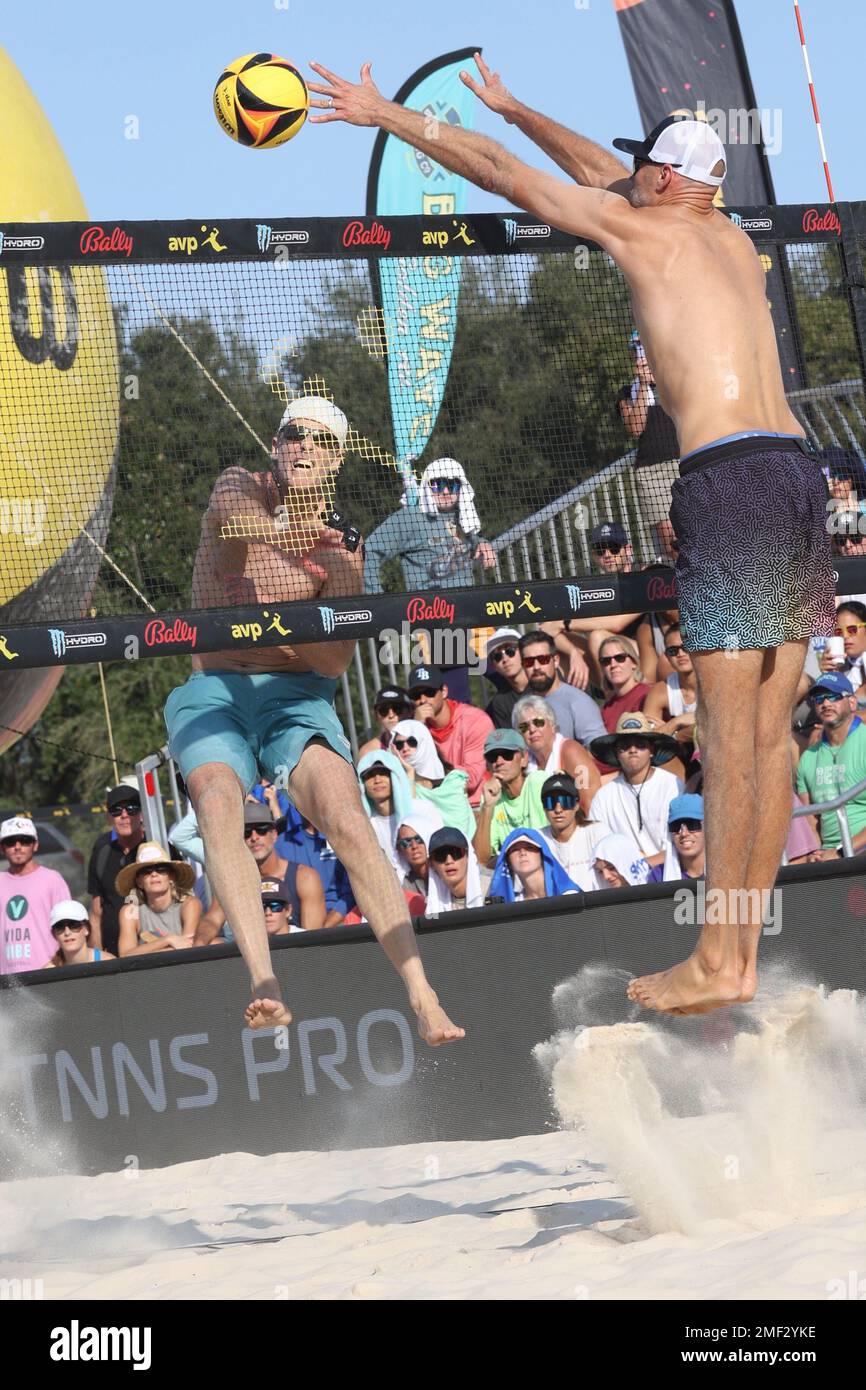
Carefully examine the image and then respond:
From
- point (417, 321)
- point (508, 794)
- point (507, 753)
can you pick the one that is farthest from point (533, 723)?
point (417, 321)

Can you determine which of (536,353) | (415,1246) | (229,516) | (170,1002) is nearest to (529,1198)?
(415,1246)

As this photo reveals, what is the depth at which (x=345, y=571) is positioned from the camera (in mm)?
6121

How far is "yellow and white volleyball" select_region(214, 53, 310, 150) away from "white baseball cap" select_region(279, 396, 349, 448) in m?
0.96

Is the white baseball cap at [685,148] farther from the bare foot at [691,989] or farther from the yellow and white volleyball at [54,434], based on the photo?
the bare foot at [691,989]

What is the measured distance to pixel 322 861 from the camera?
29.6 feet

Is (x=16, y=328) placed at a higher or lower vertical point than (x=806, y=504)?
higher

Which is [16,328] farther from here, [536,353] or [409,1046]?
[409,1046]

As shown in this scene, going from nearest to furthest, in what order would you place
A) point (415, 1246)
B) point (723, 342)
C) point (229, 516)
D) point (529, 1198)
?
point (723, 342), point (415, 1246), point (229, 516), point (529, 1198)

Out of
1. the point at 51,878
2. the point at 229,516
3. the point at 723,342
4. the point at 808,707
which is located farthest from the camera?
the point at 51,878

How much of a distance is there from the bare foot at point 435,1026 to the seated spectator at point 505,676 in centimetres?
403

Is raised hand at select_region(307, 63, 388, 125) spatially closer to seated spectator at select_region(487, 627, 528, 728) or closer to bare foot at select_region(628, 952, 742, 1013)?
bare foot at select_region(628, 952, 742, 1013)

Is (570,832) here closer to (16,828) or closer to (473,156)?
(16,828)

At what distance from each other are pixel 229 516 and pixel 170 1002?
9.96 feet

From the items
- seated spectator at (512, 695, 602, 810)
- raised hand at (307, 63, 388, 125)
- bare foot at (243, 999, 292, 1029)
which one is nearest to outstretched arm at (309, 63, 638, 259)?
raised hand at (307, 63, 388, 125)
